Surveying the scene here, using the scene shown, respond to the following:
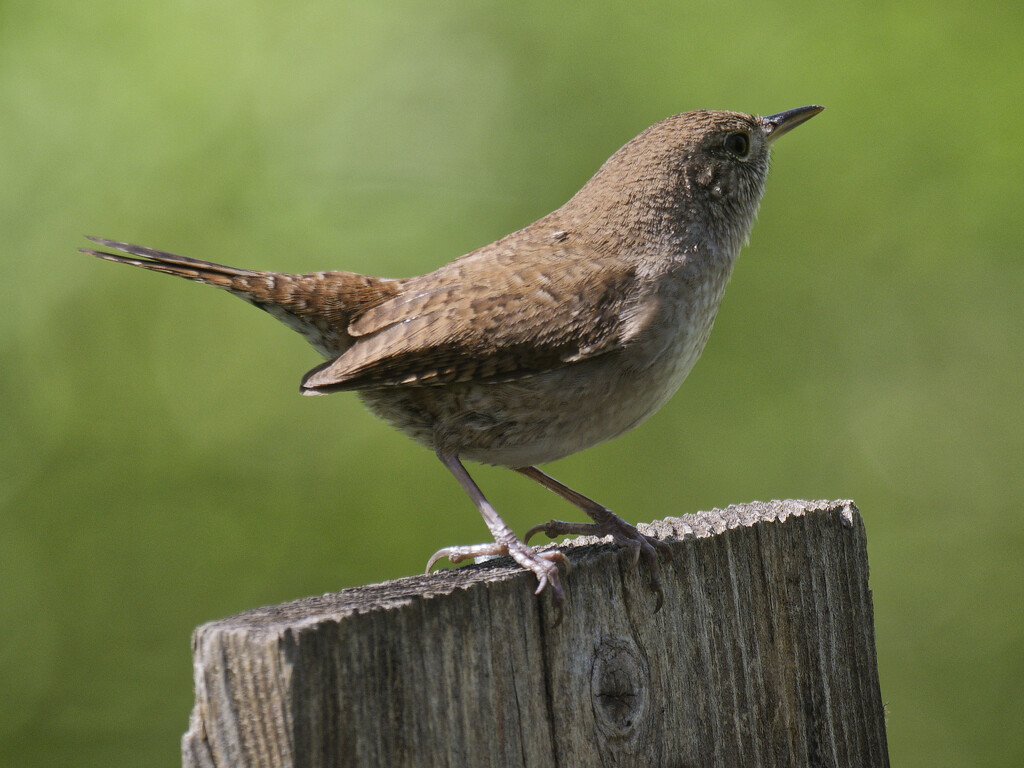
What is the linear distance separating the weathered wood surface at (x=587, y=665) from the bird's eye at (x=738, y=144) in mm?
1380

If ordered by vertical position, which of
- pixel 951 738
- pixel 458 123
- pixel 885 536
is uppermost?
pixel 458 123

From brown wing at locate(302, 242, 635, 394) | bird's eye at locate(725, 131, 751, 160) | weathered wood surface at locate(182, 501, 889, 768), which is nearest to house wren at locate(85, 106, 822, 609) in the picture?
brown wing at locate(302, 242, 635, 394)

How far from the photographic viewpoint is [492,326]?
2.71 meters

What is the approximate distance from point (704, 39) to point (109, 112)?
2677 mm

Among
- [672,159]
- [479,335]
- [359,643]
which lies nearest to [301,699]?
[359,643]

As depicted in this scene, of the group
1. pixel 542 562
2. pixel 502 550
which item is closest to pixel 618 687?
pixel 542 562

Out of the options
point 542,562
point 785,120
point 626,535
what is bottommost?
point 542,562

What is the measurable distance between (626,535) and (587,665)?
1.63 ft

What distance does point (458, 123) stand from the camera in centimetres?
473

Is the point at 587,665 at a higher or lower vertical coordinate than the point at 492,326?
lower

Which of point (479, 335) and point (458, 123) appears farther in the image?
point (458, 123)

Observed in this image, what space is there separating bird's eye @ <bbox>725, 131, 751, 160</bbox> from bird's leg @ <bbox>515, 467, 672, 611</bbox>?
1.24m

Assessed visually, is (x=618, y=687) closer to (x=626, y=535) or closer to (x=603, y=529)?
(x=626, y=535)

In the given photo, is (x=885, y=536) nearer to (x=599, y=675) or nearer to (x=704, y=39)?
(x=704, y=39)
